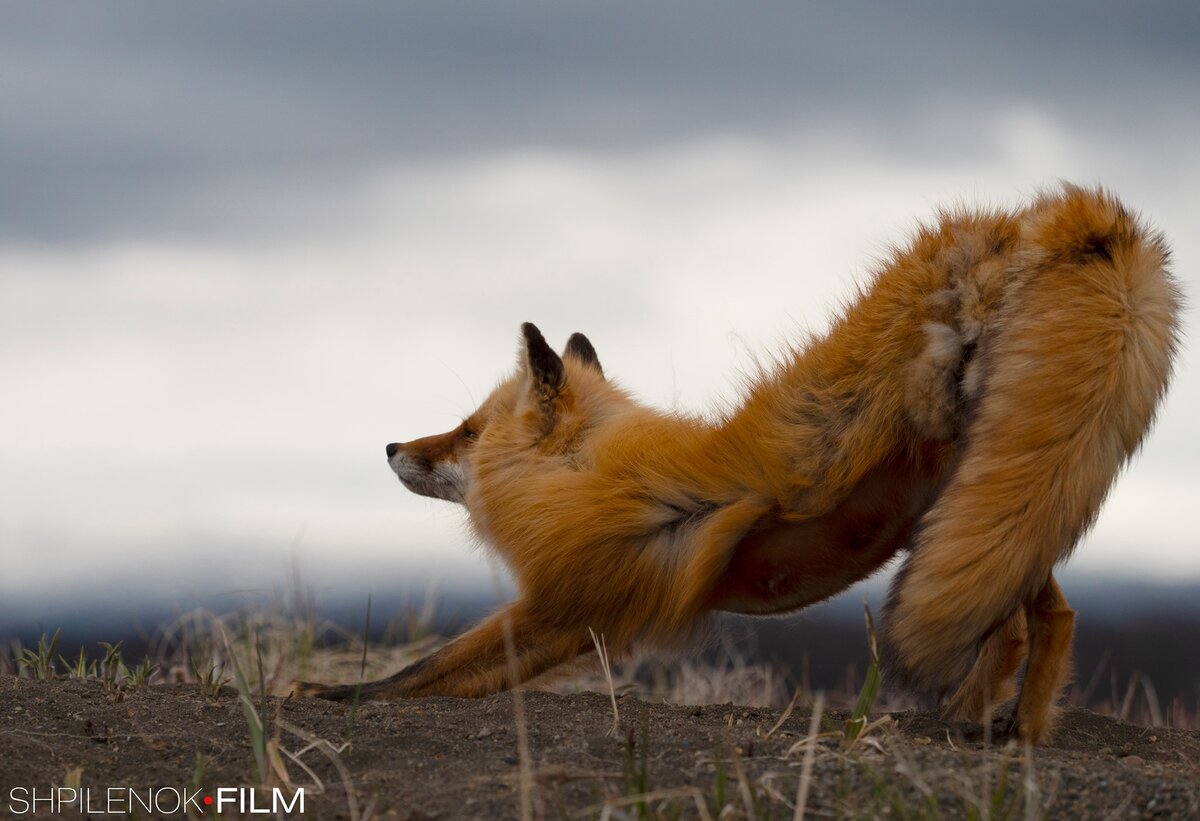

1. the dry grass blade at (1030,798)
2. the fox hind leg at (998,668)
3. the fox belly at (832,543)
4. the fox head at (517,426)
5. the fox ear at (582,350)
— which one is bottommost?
the dry grass blade at (1030,798)

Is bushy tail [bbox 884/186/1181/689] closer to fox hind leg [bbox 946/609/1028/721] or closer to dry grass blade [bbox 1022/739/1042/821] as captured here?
dry grass blade [bbox 1022/739/1042/821]

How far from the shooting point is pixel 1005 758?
3180 millimetres

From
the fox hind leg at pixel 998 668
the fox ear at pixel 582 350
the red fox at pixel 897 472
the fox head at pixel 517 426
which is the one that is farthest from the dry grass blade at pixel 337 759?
the fox ear at pixel 582 350

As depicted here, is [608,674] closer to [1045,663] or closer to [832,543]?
[832,543]

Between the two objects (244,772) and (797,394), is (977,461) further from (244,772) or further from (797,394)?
(244,772)

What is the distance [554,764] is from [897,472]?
2101 millimetres

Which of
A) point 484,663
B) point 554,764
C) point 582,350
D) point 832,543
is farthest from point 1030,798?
point 582,350

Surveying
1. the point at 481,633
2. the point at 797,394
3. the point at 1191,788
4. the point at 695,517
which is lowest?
the point at 1191,788

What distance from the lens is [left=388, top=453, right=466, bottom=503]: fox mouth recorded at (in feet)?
22.0

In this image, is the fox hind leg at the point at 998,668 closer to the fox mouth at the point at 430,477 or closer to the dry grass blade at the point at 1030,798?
the dry grass blade at the point at 1030,798

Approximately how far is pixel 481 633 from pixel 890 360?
236cm

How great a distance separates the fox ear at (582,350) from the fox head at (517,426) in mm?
259

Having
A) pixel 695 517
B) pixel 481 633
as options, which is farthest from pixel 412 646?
pixel 695 517

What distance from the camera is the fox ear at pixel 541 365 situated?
619 cm
